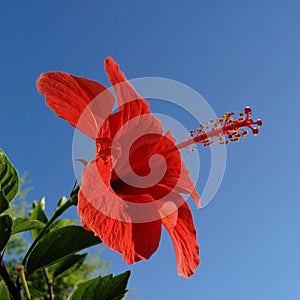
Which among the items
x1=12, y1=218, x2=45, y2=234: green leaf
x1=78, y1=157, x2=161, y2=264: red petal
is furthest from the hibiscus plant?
x1=12, y1=218, x2=45, y2=234: green leaf

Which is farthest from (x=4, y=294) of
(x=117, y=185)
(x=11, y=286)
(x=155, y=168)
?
(x=155, y=168)

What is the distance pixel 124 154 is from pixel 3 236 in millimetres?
366

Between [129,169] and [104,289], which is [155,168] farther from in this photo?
[104,289]

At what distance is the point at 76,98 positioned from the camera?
111 centimetres

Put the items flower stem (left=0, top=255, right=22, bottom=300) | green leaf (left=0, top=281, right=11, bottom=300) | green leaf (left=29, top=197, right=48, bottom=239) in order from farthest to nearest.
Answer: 1. green leaf (left=29, top=197, right=48, bottom=239)
2. green leaf (left=0, top=281, right=11, bottom=300)
3. flower stem (left=0, top=255, right=22, bottom=300)

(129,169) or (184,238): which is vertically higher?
(129,169)

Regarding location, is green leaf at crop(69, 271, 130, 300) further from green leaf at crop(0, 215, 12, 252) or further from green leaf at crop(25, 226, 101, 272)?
green leaf at crop(0, 215, 12, 252)

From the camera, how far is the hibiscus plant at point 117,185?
104 centimetres

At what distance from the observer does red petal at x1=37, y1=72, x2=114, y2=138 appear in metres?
1.08

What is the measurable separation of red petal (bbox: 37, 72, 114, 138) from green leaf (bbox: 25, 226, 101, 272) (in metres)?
0.33

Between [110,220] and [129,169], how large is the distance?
8.5 inches

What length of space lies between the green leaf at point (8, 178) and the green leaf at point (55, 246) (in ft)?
0.54

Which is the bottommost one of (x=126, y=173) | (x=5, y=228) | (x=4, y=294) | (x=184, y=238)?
(x=4, y=294)

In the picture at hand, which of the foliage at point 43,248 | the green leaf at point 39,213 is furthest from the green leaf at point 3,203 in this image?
the green leaf at point 39,213
